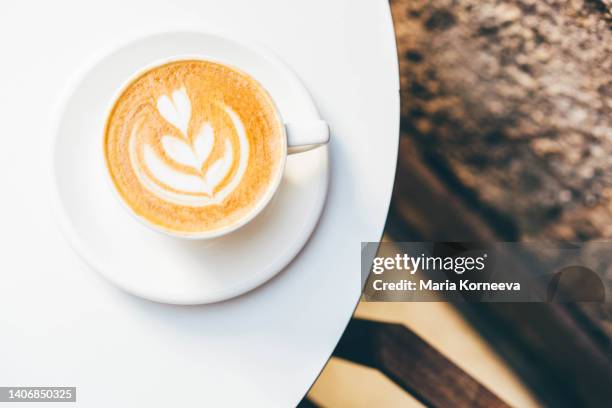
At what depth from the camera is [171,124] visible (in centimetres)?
63

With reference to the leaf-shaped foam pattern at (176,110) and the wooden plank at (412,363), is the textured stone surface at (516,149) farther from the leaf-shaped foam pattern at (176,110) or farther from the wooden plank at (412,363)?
the leaf-shaped foam pattern at (176,110)

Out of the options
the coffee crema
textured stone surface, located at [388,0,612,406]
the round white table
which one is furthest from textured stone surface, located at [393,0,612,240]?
the coffee crema

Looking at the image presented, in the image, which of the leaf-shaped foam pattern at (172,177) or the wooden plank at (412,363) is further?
the wooden plank at (412,363)

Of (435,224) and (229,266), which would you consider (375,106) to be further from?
(435,224)

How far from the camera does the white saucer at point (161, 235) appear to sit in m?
0.67

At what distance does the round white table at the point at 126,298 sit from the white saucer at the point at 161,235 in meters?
0.03

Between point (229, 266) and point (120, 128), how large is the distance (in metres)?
0.20

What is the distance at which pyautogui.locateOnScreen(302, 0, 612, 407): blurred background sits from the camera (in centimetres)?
107

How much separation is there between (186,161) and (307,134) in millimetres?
136

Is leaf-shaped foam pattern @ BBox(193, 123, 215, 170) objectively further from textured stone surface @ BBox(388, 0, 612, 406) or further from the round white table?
textured stone surface @ BBox(388, 0, 612, 406)

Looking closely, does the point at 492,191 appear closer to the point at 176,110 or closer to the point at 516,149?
the point at 516,149

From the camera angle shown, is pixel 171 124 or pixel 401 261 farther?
pixel 401 261

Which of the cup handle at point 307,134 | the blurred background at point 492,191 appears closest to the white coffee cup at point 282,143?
the cup handle at point 307,134

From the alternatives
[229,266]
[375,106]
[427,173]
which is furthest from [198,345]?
[427,173]
